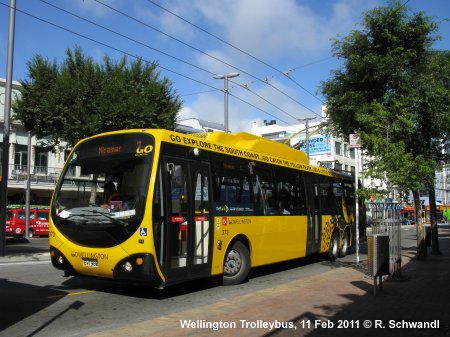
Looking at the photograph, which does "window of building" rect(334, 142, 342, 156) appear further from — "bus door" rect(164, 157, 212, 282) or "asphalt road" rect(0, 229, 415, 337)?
"bus door" rect(164, 157, 212, 282)

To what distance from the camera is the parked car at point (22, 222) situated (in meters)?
32.0

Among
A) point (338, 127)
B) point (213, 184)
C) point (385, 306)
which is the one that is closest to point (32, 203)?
point (338, 127)

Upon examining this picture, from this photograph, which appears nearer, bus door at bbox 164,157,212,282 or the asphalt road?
the asphalt road

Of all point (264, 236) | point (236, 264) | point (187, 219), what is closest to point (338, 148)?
point (264, 236)

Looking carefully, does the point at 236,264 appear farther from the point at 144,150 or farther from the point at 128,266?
the point at 144,150

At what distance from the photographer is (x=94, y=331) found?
6340mm

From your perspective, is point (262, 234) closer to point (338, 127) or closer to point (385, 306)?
point (385, 306)

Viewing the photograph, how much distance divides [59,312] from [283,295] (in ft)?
12.5

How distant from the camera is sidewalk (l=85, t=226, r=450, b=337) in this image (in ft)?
20.3

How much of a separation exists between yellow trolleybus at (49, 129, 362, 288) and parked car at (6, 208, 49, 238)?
82.1 feet

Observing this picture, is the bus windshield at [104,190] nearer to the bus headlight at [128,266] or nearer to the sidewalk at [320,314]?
the bus headlight at [128,266]

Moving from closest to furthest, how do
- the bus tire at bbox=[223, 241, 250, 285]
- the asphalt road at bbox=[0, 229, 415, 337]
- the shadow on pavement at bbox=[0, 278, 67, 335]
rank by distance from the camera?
the asphalt road at bbox=[0, 229, 415, 337] < the shadow on pavement at bbox=[0, 278, 67, 335] < the bus tire at bbox=[223, 241, 250, 285]

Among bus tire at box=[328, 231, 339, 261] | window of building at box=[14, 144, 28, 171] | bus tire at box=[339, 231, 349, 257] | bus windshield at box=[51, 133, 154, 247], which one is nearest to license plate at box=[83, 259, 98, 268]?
bus windshield at box=[51, 133, 154, 247]

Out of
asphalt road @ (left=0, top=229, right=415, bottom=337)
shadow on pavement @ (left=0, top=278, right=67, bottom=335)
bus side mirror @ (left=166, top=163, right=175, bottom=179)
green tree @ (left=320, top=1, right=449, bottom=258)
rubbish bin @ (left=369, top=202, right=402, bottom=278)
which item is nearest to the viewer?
asphalt road @ (left=0, top=229, right=415, bottom=337)
